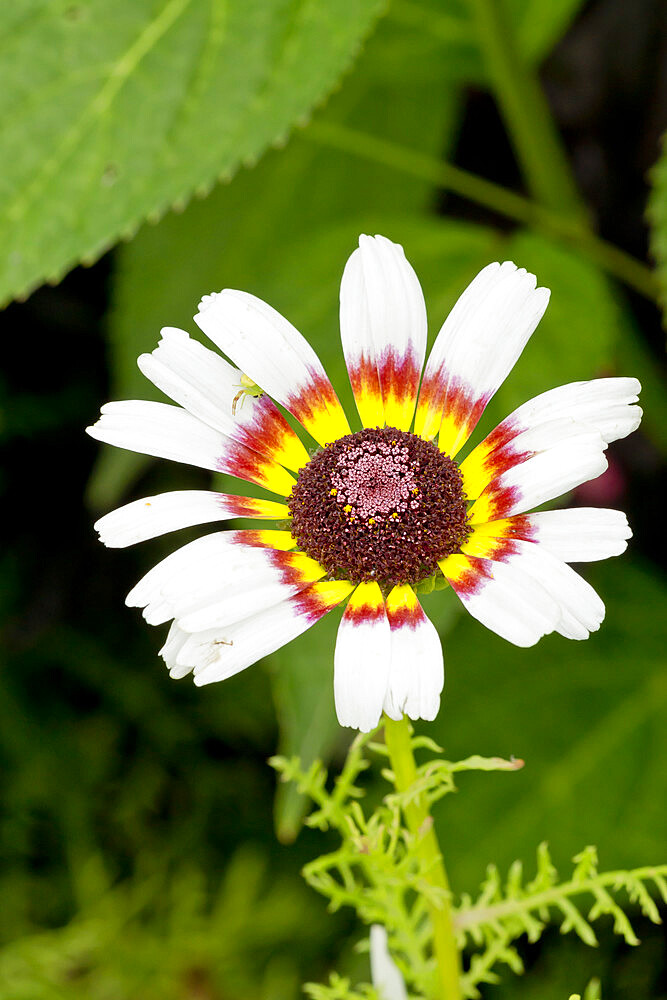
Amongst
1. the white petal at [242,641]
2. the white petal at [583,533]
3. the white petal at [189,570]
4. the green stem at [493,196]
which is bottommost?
the white petal at [583,533]

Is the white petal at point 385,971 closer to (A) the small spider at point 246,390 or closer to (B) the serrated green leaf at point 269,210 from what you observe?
(A) the small spider at point 246,390

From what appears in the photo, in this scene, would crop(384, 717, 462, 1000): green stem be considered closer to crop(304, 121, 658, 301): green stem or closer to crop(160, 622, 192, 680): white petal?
crop(160, 622, 192, 680): white petal

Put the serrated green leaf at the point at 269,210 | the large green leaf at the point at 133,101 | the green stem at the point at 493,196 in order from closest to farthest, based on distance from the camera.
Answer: the large green leaf at the point at 133,101 < the green stem at the point at 493,196 < the serrated green leaf at the point at 269,210

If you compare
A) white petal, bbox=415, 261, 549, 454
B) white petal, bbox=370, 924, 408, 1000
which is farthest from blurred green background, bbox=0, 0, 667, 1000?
white petal, bbox=415, 261, 549, 454

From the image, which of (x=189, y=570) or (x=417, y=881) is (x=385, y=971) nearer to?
(x=417, y=881)

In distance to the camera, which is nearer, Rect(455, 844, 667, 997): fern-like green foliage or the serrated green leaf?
Rect(455, 844, 667, 997): fern-like green foliage

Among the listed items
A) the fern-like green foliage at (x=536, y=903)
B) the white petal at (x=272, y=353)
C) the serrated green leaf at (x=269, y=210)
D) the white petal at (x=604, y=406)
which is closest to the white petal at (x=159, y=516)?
the white petal at (x=272, y=353)
